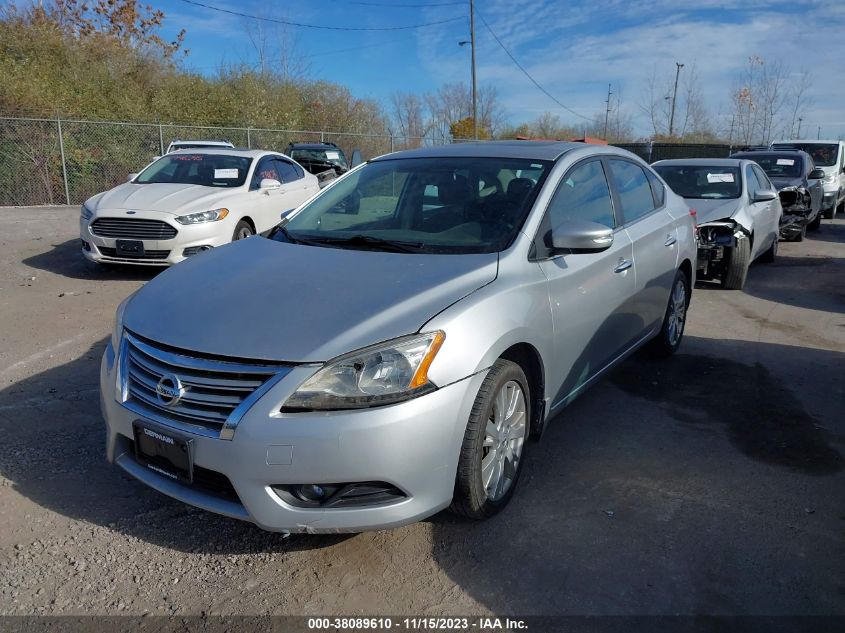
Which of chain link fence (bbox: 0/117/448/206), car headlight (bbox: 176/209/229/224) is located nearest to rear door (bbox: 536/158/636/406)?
car headlight (bbox: 176/209/229/224)

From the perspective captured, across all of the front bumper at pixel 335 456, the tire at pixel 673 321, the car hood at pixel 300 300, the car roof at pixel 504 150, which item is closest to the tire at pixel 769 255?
the tire at pixel 673 321

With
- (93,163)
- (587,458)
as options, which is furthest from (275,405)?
(93,163)

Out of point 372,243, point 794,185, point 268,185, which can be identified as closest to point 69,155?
point 268,185

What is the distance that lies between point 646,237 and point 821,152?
1515 centimetres

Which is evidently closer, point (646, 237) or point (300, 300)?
point (300, 300)

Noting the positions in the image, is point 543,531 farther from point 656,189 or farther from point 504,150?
point 656,189

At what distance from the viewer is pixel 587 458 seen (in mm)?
3840

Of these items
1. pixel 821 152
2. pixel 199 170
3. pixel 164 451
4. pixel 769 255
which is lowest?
pixel 769 255

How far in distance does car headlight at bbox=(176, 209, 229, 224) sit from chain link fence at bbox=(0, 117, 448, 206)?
32.1 feet

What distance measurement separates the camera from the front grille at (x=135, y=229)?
25.7 ft

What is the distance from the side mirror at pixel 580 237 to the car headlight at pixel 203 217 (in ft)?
18.7

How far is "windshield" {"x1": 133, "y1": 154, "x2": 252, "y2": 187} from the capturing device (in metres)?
9.17

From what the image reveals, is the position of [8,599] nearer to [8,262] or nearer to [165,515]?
[165,515]

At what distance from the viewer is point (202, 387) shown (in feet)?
8.63
